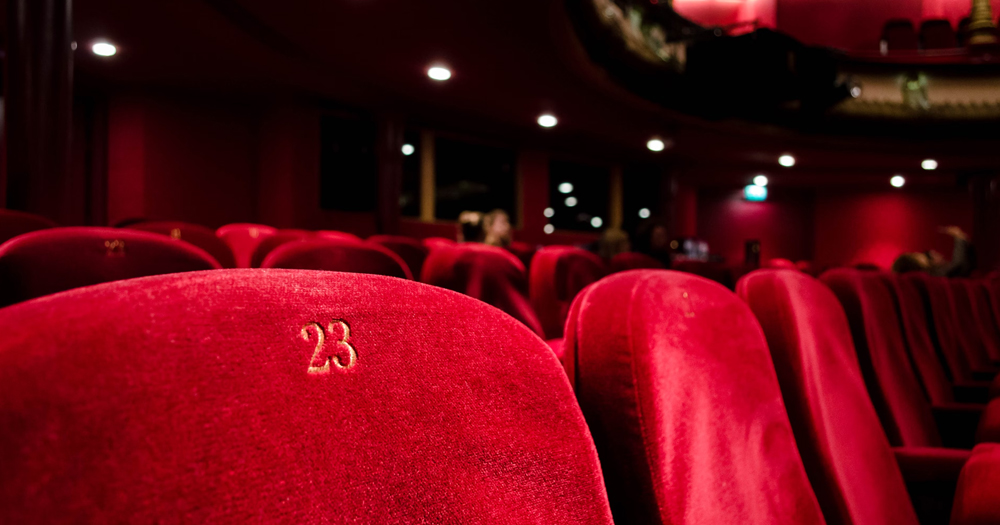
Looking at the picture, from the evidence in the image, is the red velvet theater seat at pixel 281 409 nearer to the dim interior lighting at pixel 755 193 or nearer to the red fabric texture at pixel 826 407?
the red fabric texture at pixel 826 407

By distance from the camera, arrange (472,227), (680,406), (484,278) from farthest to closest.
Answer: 1. (472,227)
2. (484,278)
3. (680,406)

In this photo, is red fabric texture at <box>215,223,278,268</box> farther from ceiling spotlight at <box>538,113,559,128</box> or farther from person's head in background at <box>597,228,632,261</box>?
ceiling spotlight at <box>538,113,559,128</box>

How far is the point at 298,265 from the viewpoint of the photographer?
1490 millimetres

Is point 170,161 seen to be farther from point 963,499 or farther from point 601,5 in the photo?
point 963,499

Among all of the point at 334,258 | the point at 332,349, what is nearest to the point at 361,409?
the point at 332,349

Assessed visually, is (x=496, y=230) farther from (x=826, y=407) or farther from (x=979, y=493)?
(x=979, y=493)

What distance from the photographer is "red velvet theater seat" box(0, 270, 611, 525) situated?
27 centimetres

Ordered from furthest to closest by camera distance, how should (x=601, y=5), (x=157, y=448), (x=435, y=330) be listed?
(x=601, y=5), (x=435, y=330), (x=157, y=448)

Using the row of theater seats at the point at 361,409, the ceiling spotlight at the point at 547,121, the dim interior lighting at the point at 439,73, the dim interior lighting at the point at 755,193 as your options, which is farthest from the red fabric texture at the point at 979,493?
the dim interior lighting at the point at 755,193

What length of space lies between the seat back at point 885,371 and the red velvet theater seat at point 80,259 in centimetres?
167

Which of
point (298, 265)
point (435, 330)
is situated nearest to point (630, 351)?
point (435, 330)

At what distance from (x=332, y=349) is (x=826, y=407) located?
97 centimetres

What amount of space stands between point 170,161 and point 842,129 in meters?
9.43

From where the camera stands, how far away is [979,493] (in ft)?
2.82
